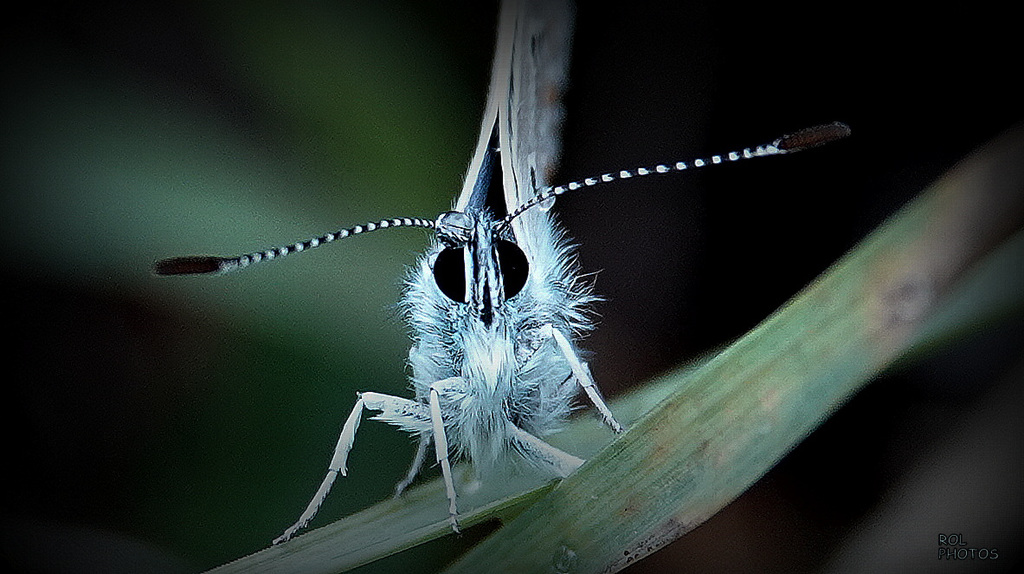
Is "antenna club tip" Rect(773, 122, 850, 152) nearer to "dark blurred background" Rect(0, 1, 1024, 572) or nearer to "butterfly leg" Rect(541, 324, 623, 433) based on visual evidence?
"dark blurred background" Rect(0, 1, 1024, 572)

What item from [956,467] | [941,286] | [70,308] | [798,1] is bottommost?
[956,467]

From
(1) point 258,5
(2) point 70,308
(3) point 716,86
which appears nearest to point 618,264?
(3) point 716,86

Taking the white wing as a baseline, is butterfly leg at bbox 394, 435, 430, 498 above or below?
below

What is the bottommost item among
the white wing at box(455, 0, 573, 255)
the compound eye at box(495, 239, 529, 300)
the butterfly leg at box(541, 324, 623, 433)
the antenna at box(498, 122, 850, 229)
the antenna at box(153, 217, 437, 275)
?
the butterfly leg at box(541, 324, 623, 433)

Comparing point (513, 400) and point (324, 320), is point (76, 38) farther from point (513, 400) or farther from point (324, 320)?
point (513, 400)

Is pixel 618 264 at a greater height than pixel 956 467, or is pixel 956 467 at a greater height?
pixel 618 264

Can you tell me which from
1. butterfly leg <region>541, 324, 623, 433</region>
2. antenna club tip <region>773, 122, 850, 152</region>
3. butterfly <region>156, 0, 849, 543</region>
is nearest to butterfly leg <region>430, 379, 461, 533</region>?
butterfly <region>156, 0, 849, 543</region>

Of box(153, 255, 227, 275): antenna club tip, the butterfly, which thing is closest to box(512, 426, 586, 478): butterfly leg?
the butterfly
